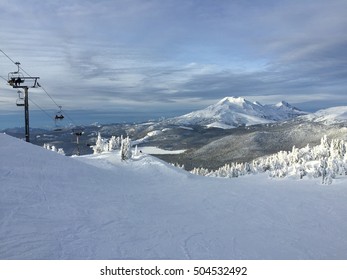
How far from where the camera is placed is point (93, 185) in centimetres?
1948

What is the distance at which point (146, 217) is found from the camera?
14070mm

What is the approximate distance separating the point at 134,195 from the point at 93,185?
2.75 metres

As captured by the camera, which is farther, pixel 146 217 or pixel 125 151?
pixel 125 151

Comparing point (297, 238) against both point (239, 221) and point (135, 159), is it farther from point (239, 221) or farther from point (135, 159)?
point (135, 159)

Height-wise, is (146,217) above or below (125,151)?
below

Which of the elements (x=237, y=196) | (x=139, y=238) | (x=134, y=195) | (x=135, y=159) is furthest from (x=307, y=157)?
(x=139, y=238)

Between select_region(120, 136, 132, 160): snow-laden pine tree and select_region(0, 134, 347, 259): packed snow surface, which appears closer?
select_region(0, 134, 347, 259): packed snow surface

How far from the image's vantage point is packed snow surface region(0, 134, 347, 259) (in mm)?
10203

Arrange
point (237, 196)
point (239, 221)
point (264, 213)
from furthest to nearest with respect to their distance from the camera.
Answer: point (237, 196)
point (264, 213)
point (239, 221)

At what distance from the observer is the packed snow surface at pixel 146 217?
1020cm

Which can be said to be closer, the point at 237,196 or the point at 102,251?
the point at 102,251

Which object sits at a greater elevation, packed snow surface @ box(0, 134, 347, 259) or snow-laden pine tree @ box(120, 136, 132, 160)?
snow-laden pine tree @ box(120, 136, 132, 160)

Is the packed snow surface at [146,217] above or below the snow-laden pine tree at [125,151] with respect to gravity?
below
